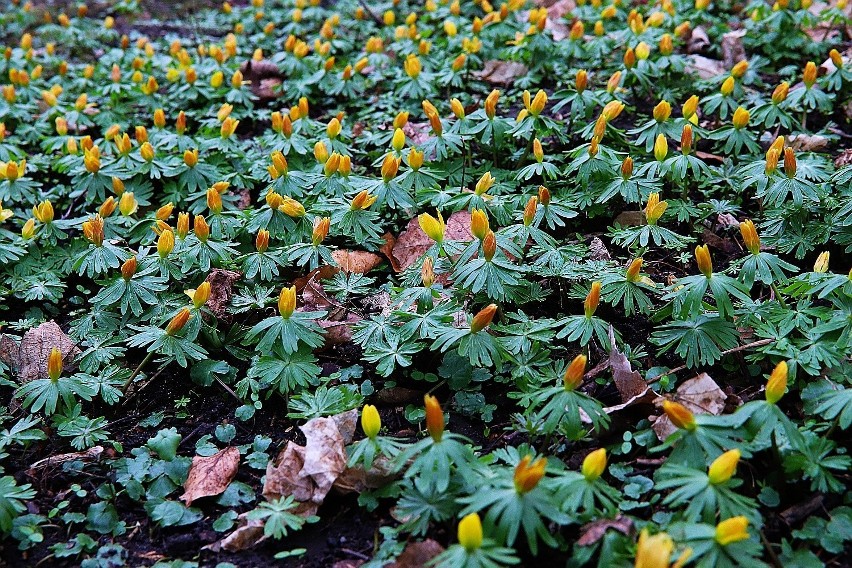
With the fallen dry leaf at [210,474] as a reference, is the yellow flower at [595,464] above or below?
above

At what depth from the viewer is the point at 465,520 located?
1.92 metres

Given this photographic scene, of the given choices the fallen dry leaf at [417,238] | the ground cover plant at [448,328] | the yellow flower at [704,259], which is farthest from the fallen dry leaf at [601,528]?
the fallen dry leaf at [417,238]

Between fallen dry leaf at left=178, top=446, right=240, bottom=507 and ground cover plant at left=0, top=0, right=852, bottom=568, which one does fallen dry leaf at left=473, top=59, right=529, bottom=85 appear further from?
fallen dry leaf at left=178, top=446, right=240, bottom=507

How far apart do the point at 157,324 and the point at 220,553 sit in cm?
98

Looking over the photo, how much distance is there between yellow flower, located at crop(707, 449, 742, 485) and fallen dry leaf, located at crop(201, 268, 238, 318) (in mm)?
1878

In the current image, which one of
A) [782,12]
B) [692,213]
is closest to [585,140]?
[692,213]

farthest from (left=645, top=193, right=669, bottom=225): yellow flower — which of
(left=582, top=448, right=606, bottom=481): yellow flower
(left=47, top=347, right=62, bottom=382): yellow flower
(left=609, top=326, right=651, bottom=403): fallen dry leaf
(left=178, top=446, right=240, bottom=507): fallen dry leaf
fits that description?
(left=47, top=347, right=62, bottom=382): yellow flower

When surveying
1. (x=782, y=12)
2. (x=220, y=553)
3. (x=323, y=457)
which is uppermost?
(x=782, y=12)

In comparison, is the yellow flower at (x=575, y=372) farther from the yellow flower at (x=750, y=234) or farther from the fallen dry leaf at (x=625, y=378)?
the yellow flower at (x=750, y=234)

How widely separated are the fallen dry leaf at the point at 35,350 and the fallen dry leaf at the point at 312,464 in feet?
3.25

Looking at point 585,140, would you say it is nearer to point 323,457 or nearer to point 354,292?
point 354,292

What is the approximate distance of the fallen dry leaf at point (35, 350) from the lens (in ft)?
9.64

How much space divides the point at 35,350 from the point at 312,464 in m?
1.34

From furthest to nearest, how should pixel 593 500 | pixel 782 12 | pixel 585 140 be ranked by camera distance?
pixel 782 12 < pixel 585 140 < pixel 593 500
